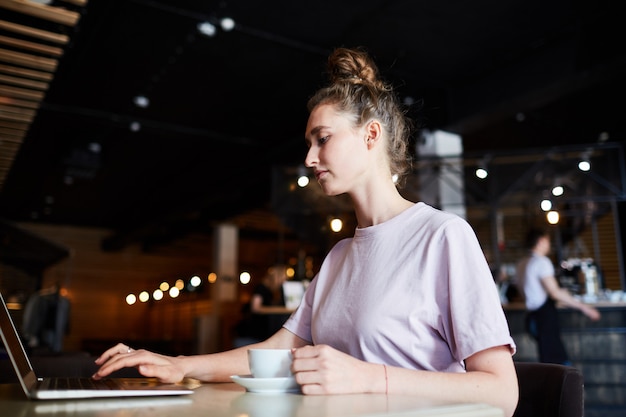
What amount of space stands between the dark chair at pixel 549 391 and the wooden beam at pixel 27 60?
4659 millimetres

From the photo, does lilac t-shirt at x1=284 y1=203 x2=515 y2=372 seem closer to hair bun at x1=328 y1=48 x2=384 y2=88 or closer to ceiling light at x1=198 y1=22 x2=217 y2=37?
hair bun at x1=328 y1=48 x2=384 y2=88

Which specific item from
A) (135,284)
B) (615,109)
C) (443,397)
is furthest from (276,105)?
(135,284)

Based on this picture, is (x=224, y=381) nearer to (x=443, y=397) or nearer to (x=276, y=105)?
(x=443, y=397)

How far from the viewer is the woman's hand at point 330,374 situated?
0.81 metres

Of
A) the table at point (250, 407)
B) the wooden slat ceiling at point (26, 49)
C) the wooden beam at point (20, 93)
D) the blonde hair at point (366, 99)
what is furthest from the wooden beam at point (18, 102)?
the table at point (250, 407)

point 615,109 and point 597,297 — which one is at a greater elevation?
point 615,109

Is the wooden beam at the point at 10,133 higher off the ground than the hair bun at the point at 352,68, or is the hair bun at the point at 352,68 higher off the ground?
the wooden beam at the point at 10,133

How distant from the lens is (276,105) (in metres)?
7.47

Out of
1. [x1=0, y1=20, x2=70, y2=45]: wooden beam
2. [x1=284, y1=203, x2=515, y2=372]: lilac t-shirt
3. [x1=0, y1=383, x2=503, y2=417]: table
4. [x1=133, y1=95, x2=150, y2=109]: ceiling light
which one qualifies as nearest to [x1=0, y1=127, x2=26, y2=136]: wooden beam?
[x1=133, y1=95, x2=150, y2=109]: ceiling light

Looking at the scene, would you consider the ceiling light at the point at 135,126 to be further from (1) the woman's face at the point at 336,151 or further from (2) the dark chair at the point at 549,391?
(2) the dark chair at the point at 549,391

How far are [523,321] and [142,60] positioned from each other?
15.1ft

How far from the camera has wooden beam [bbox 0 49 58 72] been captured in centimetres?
467

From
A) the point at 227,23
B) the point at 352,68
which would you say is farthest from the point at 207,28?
the point at 352,68

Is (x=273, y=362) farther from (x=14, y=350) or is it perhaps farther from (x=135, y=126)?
(x=135, y=126)
